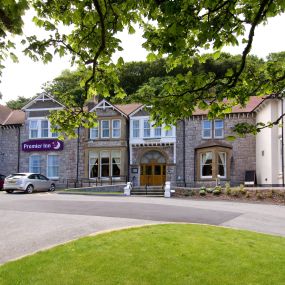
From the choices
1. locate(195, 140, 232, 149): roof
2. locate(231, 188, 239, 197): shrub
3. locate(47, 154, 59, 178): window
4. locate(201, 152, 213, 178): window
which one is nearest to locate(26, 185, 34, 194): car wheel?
locate(47, 154, 59, 178): window

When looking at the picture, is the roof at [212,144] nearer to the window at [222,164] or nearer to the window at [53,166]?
the window at [222,164]

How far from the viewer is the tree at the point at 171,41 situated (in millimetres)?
6355

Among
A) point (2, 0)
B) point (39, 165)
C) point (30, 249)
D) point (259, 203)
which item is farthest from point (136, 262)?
point (39, 165)

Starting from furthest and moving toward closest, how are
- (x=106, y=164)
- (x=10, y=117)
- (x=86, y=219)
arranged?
1. (x=10, y=117)
2. (x=106, y=164)
3. (x=86, y=219)

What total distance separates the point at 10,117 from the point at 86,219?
29.4 m

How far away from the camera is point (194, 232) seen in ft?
39.5

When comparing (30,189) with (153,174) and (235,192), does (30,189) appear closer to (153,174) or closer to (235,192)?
(153,174)

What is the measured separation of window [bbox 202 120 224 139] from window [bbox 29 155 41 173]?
14790mm

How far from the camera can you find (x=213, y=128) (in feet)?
116

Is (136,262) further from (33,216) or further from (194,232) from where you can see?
(33,216)

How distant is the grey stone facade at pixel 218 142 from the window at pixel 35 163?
493 inches

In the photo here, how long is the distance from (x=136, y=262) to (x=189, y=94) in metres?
3.62

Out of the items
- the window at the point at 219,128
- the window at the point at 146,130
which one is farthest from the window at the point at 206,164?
the window at the point at 146,130

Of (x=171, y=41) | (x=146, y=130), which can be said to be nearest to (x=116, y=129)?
(x=146, y=130)
